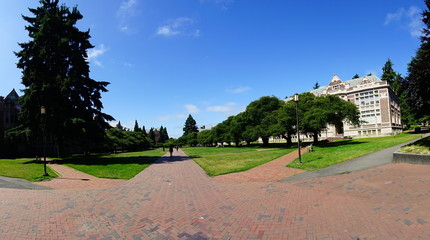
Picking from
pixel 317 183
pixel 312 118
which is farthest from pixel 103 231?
pixel 312 118

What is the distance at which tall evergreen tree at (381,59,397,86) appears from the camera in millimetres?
71062

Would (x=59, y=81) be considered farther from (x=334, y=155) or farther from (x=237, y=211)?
(x=334, y=155)

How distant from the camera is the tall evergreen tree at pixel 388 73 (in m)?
71.1

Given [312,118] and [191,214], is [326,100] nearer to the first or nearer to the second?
[312,118]

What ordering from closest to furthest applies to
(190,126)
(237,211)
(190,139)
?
1. (237,211)
2. (190,139)
3. (190,126)

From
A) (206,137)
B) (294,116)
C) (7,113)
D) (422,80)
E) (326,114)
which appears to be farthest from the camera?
(206,137)

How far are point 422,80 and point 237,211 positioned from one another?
52.2 ft

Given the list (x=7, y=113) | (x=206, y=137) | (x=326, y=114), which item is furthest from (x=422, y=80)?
(x=206, y=137)

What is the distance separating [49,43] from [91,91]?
725 centimetres

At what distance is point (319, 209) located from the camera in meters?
6.24

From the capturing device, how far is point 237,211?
21.3 ft

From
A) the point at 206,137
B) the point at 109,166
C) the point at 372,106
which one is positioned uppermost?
the point at 372,106

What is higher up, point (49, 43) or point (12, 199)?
point (49, 43)

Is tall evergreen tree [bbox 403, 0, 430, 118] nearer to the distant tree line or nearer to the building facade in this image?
the distant tree line
